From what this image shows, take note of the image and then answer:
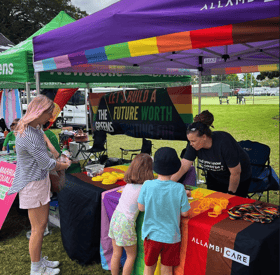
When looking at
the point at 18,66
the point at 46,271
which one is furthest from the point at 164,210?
the point at 18,66

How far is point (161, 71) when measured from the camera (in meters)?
5.50

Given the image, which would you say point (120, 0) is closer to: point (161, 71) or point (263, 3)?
point (263, 3)

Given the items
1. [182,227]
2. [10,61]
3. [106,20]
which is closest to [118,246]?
[182,227]

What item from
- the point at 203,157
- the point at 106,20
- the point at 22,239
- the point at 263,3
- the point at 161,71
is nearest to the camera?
the point at 263,3

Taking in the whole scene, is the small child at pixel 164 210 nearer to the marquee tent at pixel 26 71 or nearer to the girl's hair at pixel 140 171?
the girl's hair at pixel 140 171

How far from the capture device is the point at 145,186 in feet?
5.88

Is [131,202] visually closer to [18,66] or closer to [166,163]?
[166,163]

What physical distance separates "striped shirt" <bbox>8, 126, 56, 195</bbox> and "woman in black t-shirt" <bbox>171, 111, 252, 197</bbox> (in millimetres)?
1185

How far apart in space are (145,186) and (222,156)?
91cm

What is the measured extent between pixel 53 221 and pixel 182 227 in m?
2.22

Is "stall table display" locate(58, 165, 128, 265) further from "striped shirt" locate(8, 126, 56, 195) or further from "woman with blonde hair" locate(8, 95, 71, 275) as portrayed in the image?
"striped shirt" locate(8, 126, 56, 195)

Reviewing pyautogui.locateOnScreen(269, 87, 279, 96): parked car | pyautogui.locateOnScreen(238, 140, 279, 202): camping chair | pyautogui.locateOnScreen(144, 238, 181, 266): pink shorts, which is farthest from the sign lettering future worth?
pyautogui.locateOnScreen(269, 87, 279, 96): parked car

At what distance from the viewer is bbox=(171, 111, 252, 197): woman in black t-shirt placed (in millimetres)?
2309

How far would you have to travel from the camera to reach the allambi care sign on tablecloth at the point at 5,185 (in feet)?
9.86
